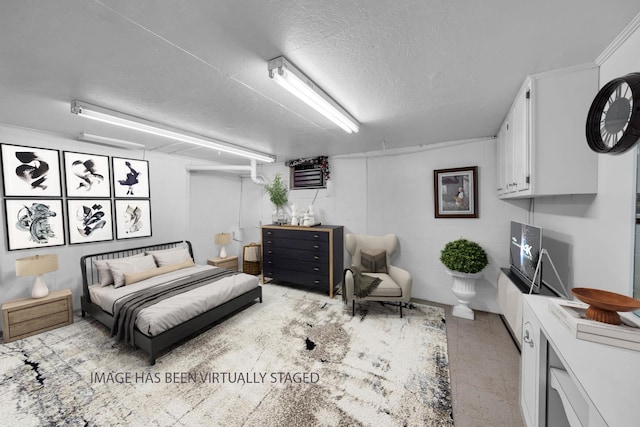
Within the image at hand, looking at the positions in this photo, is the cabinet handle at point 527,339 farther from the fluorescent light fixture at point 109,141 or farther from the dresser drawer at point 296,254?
the fluorescent light fixture at point 109,141

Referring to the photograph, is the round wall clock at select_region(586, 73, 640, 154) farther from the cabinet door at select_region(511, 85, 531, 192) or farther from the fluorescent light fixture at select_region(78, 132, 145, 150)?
the fluorescent light fixture at select_region(78, 132, 145, 150)

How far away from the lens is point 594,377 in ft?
2.92

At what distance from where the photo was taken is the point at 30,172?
282cm

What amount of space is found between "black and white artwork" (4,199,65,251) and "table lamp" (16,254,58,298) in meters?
0.26

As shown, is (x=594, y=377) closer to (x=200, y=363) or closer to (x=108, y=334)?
(x=200, y=363)

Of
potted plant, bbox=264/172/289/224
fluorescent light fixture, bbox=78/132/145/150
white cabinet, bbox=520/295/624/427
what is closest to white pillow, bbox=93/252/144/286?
fluorescent light fixture, bbox=78/132/145/150

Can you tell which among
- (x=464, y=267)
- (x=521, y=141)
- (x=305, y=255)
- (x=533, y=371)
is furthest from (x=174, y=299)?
(x=521, y=141)

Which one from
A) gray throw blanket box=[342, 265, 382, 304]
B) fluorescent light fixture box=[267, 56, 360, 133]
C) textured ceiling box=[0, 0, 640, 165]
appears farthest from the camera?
gray throw blanket box=[342, 265, 382, 304]

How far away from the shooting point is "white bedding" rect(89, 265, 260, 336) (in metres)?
2.29

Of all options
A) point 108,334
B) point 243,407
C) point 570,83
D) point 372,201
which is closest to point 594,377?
point 570,83

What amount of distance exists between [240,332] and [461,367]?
235 centimetres

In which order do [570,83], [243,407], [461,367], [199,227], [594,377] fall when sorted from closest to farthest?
[594,377] → [570,83] → [243,407] → [461,367] → [199,227]

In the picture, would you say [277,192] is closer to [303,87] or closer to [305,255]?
[305,255]

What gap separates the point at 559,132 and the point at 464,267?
6.12 ft
